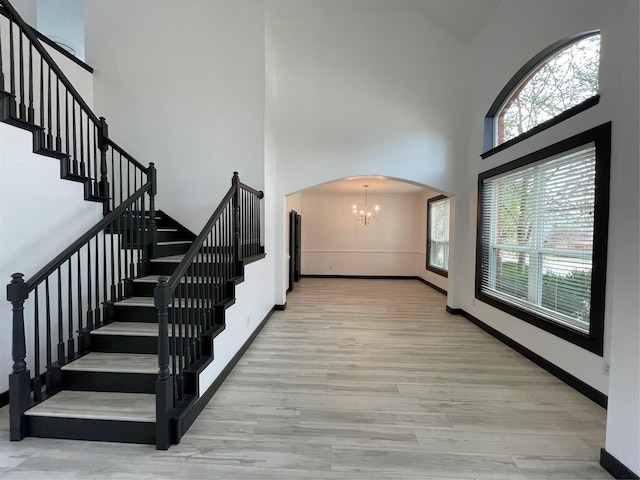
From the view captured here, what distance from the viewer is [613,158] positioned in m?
2.54

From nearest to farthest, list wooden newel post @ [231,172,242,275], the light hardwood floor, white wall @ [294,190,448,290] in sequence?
the light hardwood floor
wooden newel post @ [231,172,242,275]
white wall @ [294,190,448,290]

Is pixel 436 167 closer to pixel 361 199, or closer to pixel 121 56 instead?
pixel 361 199

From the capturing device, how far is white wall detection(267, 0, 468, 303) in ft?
17.2

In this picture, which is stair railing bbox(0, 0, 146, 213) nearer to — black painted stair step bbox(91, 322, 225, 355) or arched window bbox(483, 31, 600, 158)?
black painted stair step bbox(91, 322, 225, 355)

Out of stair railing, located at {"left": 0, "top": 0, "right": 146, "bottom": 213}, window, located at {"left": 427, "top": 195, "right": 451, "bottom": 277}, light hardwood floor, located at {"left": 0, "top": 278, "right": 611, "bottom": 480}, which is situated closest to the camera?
light hardwood floor, located at {"left": 0, "top": 278, "right": 611, "bottom": 480}

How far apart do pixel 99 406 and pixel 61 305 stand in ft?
2.76

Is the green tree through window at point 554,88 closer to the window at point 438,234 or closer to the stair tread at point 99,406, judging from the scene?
the window at point 438,234

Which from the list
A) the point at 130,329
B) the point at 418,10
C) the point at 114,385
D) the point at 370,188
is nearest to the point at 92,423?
the point at 114,385

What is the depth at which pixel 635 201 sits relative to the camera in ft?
5.62

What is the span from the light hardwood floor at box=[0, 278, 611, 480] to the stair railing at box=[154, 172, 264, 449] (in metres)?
0.35

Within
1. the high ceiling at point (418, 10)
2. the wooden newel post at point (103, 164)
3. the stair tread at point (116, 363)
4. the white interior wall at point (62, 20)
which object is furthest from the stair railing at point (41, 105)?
the high ceiling at point (418, 10)

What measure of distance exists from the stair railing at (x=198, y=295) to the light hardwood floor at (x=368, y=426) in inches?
13.6

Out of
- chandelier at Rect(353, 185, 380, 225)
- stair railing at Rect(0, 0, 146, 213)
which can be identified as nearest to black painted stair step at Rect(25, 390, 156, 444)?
stair railing at Rect(0, 0, 146, 213)

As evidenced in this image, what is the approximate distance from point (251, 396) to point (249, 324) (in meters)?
1.25
